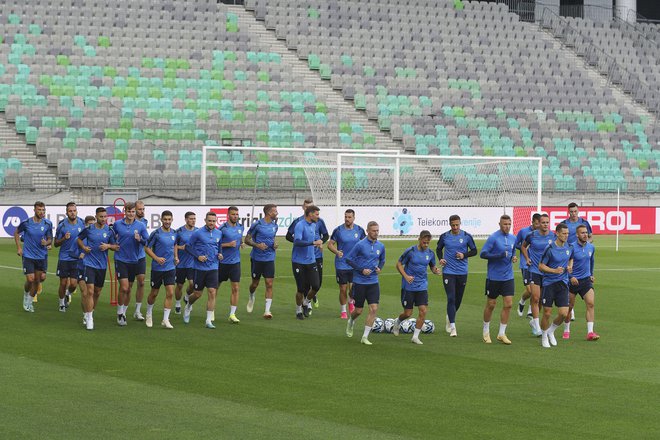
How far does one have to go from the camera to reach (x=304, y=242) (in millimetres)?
21172

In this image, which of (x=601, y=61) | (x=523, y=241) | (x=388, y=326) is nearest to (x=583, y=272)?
(x=523, y=241)

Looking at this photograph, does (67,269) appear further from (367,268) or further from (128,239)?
(367,268)

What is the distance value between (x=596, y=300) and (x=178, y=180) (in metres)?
22.7

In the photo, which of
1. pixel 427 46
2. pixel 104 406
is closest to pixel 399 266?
→ pixel 104 406

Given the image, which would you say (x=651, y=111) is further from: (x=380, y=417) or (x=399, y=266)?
(x=380, y=417)

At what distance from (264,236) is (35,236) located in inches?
176

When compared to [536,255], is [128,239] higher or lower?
higher

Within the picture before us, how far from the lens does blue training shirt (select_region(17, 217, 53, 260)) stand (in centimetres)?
2210

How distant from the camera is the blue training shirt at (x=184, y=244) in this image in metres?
19.9

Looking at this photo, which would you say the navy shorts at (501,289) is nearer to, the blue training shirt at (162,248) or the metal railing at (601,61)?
the blue training shirt at (162,248)

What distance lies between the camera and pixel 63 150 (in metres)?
44.5

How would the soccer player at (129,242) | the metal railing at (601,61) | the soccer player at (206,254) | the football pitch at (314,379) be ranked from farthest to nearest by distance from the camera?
the metal railing at (601,61), the soccer player at (129,242), the soccer player at (206,254), the football pitch at (314,379)

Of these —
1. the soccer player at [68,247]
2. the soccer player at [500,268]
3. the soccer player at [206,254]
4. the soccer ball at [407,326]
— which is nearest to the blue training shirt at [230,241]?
the soccer player at [206,254]

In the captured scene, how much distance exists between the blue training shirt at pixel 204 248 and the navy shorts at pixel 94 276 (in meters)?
1.52
